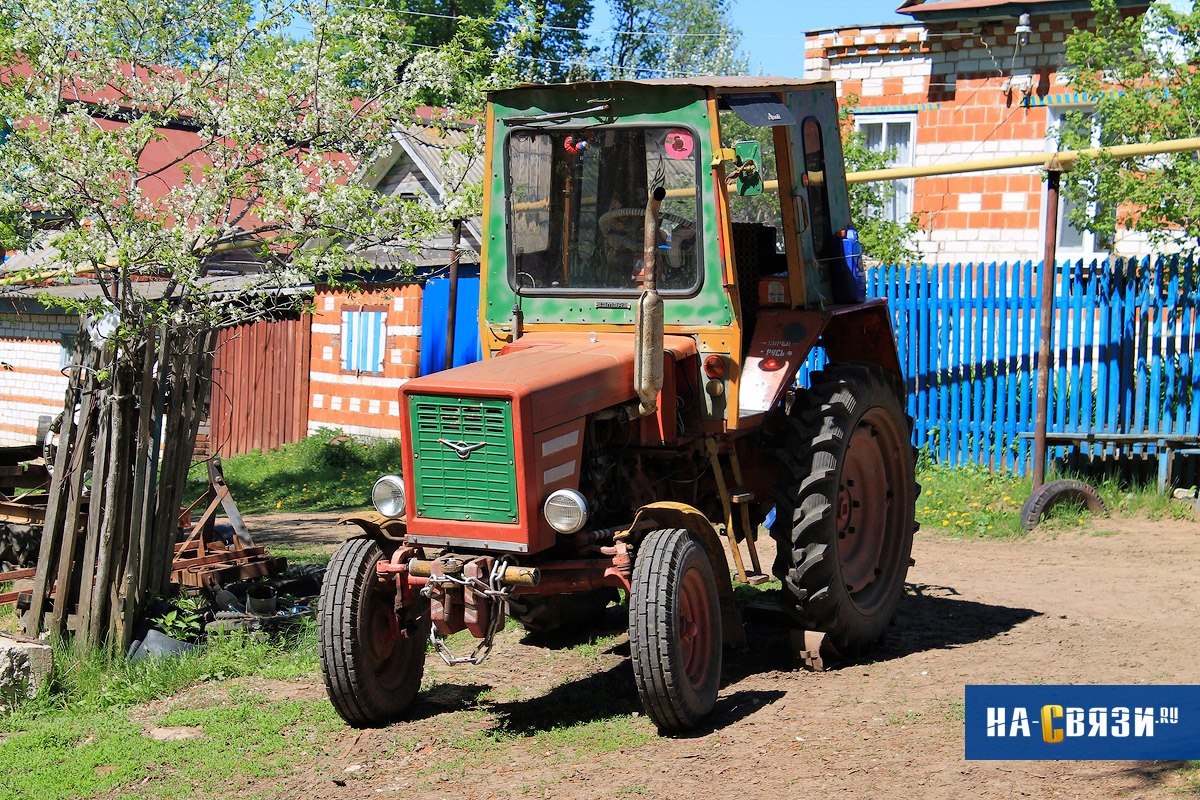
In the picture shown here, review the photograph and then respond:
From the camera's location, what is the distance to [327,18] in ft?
27.0

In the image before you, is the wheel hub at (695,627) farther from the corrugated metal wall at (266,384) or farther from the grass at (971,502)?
the corrugated metal wall at (266,384)

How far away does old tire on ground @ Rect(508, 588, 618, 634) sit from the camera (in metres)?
6.54

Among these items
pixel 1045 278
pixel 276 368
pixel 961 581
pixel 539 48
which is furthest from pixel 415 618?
pixel 539 48

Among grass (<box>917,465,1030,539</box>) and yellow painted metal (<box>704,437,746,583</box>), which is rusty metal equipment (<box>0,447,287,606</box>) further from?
grass (<box>917,465,1030,539</box>)

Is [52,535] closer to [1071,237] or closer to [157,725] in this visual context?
[157,725]

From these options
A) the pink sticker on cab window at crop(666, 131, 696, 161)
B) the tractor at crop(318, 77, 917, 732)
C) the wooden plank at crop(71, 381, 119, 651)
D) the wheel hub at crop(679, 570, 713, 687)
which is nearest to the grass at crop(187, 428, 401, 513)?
the wooden plank at crop(71, 381, 119, 651)

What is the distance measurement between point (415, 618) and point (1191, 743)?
3.24 meters

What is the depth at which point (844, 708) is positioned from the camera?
18.9 ft

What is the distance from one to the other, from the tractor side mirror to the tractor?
1 cm

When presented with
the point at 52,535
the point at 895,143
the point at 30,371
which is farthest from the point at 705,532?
the point at 30,371

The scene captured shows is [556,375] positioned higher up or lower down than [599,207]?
lower down

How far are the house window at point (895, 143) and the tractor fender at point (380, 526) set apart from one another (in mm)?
11430

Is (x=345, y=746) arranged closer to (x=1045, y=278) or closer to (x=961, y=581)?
(x=961, y=581)

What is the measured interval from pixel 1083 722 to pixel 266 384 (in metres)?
13.4
